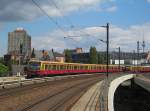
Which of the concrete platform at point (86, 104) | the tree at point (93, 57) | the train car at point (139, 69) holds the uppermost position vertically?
the tree at point (93, 57)

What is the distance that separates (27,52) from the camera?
639ft

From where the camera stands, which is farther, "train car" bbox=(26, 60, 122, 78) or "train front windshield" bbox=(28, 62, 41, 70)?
"train car" bbox=(26, 60, 122, 78)

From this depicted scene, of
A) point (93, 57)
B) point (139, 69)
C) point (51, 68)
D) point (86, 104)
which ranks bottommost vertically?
point (86, 104)

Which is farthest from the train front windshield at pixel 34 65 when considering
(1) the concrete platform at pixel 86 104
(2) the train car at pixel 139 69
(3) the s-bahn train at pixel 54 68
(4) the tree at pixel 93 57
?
(4) the tree at pixel 93 57

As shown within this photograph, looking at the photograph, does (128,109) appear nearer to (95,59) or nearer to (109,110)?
(109,110)

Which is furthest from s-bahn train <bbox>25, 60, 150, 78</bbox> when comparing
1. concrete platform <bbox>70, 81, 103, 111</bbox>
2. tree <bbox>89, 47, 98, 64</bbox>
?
tree <bbox>89, 47, 98, 64</bbox>

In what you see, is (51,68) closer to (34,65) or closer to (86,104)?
(34,65)

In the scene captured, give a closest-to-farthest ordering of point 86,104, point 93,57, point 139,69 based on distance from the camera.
→ point 86,104 < point 139,69 < point 93,57

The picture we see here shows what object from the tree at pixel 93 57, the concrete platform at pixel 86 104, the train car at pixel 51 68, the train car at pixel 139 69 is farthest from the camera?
the tree at pixel 93 57

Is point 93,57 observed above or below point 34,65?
above

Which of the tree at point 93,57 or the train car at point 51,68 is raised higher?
the tree at point 93,57

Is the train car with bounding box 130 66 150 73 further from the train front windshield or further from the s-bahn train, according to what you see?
the train front windshield

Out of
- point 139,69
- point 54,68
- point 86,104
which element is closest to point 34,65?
point 54,68

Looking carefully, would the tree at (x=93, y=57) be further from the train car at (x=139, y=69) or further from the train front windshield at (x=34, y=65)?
the train front windshield at (x=34, y=65)
